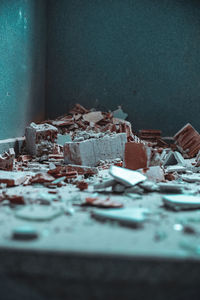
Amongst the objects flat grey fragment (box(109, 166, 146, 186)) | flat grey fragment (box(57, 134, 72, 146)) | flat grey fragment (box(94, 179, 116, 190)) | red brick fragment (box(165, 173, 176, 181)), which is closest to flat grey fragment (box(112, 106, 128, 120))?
flat grey fragment (box(57, 134, 72, 146))

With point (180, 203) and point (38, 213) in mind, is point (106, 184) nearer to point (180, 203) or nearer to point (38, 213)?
point (180, 203)

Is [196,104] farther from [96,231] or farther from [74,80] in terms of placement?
[96,231]

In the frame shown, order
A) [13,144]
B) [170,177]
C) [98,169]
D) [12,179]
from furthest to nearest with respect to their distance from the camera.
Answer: [13,144] < [98,169] < [170,177] < [12,179]

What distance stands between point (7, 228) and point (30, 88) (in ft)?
16.6

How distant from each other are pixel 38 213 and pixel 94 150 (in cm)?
282

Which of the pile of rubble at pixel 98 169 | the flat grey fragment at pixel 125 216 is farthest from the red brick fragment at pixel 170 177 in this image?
the flat grey fragment at pixel 125 216

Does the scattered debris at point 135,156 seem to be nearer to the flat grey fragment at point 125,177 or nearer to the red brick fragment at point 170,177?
the red brick fragment at point 170,177

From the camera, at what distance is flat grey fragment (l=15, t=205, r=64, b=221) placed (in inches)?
89.2

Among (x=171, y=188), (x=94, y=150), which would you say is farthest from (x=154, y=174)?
(x=94, y=150)

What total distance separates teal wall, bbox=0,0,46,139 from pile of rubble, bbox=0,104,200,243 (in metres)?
0.48

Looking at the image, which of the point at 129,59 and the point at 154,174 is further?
the point at 129,59

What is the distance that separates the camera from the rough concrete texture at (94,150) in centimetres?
490

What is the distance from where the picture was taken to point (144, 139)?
7.78 metres

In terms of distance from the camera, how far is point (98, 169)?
4762mm
